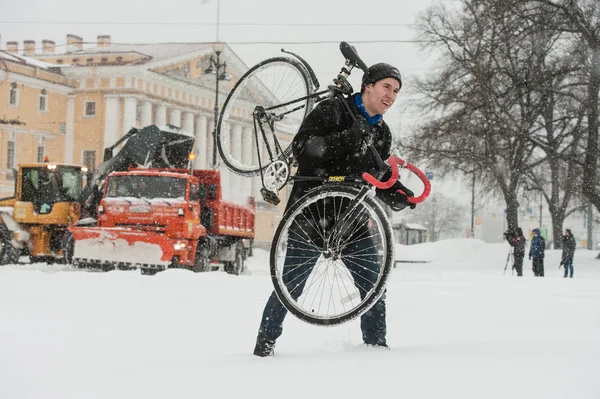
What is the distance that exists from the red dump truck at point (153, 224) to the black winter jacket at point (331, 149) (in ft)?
40.6

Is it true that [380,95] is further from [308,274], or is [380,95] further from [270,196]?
[308,274]

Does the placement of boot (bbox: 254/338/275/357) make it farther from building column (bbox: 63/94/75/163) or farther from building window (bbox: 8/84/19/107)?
building column (bbox: 63/94/75/163)

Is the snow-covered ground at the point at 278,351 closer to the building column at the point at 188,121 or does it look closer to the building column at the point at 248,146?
the building column at the point at 248,146

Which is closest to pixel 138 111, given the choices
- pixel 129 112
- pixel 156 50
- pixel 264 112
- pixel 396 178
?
pixel 129 112

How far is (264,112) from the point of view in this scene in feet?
21.5

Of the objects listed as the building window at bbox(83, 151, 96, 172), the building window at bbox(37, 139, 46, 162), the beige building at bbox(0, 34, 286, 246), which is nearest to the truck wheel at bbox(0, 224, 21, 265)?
the beige building at bbox(0, 34, 286, 246)

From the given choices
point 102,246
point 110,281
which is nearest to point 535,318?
point 110,281

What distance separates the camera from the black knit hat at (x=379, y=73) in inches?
196

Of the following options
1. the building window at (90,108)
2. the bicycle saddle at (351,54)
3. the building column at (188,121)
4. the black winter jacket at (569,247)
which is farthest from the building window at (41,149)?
the bicycle saddle at (351,54)

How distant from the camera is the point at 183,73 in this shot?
61188 millimetres

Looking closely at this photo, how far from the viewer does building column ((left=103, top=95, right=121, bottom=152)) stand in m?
57.7

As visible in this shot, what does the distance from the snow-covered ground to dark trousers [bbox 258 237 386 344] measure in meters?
0.16

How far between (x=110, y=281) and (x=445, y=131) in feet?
88.3

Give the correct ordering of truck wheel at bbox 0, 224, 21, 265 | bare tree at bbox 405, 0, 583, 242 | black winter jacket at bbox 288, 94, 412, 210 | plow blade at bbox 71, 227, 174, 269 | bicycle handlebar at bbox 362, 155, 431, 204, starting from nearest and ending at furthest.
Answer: bicycle handlebar at bbox 362, 155, 431, 204, black winter jacket at bbox 288, 94, 412, 210, plow blade at bbox 71, 227, 174, 269, truck wheel at bbox 0, 224, 21, 265, bare tree at bbox 405, 0, 583, 242
